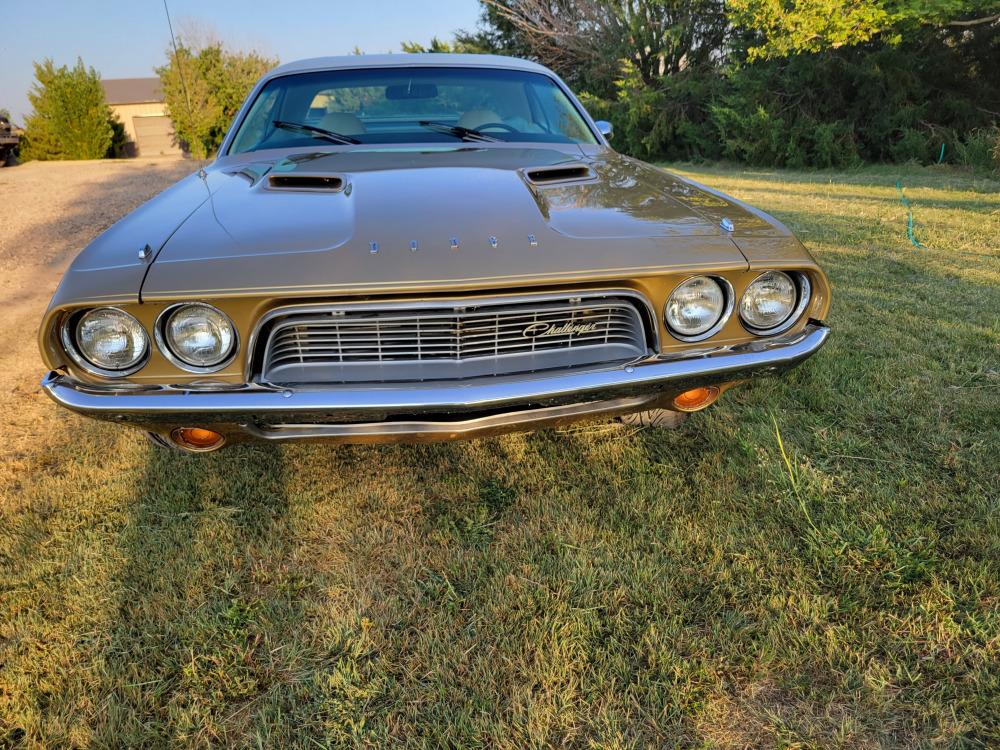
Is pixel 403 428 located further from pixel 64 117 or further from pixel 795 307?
pixel 64 117

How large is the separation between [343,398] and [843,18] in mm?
13068

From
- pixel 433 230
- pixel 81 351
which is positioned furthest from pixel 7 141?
pixel 433 230

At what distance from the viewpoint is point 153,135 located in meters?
28.0

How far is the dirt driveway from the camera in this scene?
2.79 m

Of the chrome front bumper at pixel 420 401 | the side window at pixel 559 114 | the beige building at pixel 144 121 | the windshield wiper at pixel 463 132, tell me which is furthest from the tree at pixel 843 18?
the beige building at pixel 144 121

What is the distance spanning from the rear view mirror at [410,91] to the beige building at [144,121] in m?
24.1

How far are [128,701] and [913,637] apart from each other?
1837 millimetres

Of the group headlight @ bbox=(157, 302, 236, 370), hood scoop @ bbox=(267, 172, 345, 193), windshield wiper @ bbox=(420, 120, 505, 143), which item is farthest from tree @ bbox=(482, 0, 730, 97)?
headlight @ bbox=(157, 302, 236, 370)

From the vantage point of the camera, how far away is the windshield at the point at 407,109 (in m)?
2.73

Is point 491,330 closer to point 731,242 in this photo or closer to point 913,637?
point 731,242

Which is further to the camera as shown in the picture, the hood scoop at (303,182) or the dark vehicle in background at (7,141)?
the dark vehicle in background at (7,141)

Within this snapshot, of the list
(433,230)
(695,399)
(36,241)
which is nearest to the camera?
(433,230)

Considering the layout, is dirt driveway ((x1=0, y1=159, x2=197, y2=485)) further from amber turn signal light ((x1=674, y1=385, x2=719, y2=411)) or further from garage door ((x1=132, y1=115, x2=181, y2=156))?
garage door ((x1=132, y1=115, x2=181, y2=156))

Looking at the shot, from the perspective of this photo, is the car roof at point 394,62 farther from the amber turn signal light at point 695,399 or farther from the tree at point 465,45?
the tree at point 465,45
